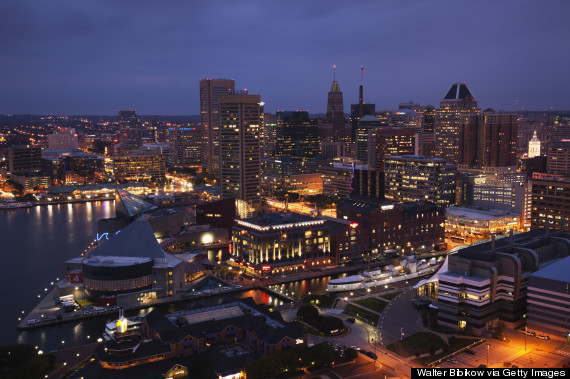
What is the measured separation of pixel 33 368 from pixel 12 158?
309ft

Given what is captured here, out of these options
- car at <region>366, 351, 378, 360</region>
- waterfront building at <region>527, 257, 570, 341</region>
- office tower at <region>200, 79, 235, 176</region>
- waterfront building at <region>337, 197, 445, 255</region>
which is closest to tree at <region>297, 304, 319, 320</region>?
car at <region>366, 351, 378, 360</region>

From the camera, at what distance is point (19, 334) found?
3325cm

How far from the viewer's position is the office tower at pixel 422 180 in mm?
70625

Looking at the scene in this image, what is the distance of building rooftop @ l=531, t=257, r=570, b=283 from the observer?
103 ft

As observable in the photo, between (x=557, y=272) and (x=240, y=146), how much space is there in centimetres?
4977

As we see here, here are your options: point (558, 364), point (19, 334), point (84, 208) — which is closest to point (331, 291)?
point (558, 364)

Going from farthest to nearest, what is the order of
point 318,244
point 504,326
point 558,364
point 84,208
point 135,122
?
point 135,122 < point 84,208 < point 318,244 < point 504,326 < point 558,364

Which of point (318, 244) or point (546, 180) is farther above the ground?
point (546, 180)

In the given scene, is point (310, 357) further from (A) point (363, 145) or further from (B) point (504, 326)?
(A) point (363, 145)

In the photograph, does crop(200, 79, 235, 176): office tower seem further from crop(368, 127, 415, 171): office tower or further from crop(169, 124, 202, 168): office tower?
crop(368, 127, 415, 171): office tower

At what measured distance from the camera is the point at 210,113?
5241 inches

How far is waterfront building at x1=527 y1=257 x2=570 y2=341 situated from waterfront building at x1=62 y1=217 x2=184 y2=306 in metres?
23.8

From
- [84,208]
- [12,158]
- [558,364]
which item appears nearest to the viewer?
[558,364]

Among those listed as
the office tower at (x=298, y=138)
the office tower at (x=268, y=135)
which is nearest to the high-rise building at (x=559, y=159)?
the office tower at (x=298, y=138)
